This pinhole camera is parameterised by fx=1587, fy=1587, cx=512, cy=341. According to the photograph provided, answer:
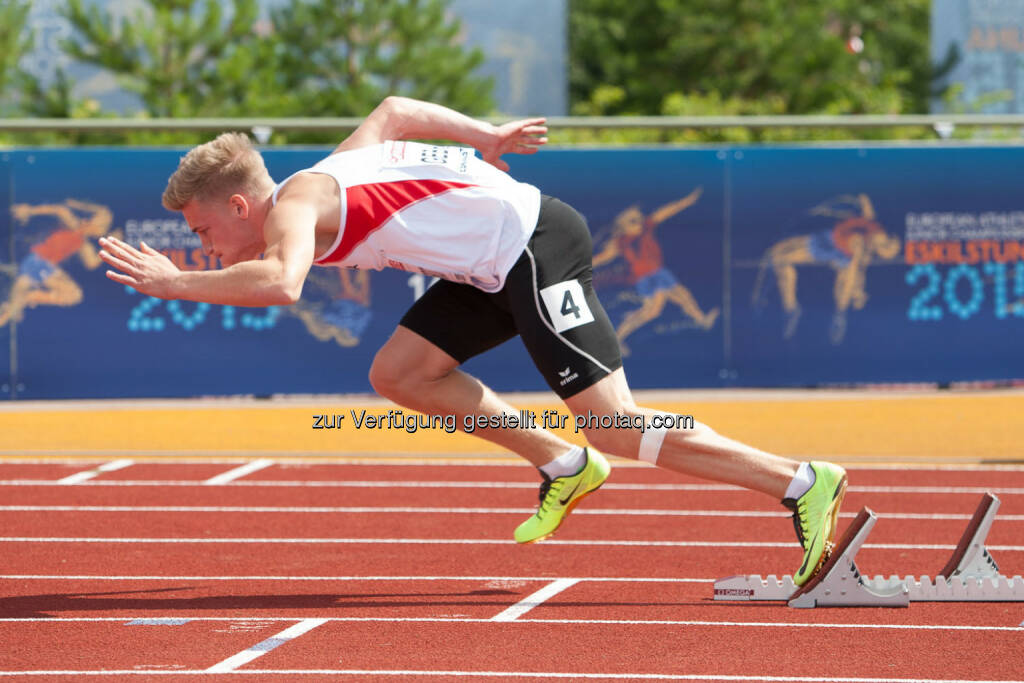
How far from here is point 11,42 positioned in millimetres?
29375

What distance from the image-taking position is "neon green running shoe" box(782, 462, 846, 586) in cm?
552

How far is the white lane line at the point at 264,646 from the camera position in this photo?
15.4 feet

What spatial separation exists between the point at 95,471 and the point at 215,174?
434cm

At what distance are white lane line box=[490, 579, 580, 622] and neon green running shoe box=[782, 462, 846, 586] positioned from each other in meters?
0.92

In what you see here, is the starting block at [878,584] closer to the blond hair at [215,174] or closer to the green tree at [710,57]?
the blond hair at [215,174]

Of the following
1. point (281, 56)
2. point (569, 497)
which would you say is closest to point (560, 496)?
point (569, 497)

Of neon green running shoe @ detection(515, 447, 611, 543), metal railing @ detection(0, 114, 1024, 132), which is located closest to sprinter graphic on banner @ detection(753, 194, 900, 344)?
metal railing @ detection(0, 114, 1024, 132)

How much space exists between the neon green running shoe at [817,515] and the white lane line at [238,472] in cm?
416

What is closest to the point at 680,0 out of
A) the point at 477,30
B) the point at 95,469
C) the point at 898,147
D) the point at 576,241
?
the point at 477,30

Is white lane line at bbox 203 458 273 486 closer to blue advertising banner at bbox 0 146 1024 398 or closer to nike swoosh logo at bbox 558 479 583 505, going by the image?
blue advertising banner at bbox 0 146 1024 398

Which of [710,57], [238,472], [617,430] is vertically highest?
[710,57]

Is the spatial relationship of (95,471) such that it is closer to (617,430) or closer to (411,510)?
(411,510)

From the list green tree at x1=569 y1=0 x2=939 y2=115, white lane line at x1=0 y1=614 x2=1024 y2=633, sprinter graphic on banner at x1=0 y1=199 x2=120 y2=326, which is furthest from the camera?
green tree at x1=569 y1=0 x2=939 y2=115

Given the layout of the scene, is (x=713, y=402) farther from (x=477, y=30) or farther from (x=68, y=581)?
(x=477, y=30)
